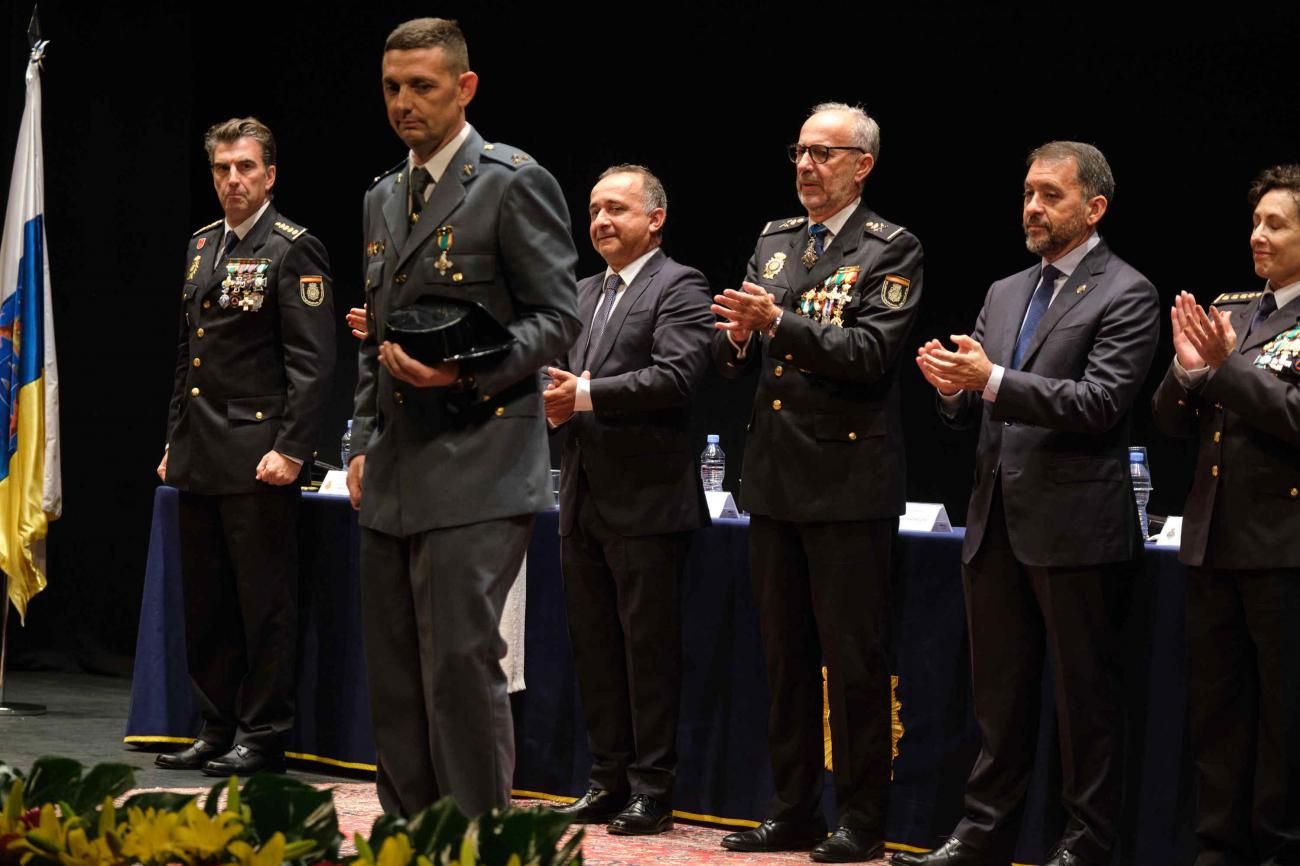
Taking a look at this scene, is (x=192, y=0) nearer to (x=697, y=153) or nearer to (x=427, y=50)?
(x=697, y=153)

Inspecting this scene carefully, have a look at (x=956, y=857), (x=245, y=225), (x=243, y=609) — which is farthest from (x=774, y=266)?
(x=243, y=609)

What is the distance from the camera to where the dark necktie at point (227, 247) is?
16.6 feet

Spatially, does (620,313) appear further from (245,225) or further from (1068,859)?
(1068,859)

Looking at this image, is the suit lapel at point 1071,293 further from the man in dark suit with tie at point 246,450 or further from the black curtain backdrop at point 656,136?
the man in dark suit with tie at point 246,450

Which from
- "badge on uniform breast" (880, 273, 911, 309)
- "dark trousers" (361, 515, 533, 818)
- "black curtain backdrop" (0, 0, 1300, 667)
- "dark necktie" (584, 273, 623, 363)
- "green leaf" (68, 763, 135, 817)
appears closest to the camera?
"green leaf" (68, 763, 135, 817)

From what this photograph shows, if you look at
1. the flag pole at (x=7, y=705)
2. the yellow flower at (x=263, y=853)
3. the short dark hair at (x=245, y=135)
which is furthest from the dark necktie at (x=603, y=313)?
the yellow flower at (x=263, y=853)

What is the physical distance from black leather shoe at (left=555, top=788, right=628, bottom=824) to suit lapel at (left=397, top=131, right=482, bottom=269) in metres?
1.84

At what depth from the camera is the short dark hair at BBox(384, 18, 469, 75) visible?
288 centimetres

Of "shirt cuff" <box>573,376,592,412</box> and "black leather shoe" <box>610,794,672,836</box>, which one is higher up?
"shirt cuff" <box>573,376,592,412</box>

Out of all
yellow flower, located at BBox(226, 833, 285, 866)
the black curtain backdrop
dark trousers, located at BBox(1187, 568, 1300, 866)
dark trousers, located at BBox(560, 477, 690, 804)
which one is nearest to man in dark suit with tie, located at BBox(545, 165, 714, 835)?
dark trousers, located at BBox(560, 477, 690, 804)

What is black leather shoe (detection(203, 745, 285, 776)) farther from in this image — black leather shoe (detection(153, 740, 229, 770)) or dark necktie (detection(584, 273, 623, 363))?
dark necktie (detection(584, 273, 623, 363))

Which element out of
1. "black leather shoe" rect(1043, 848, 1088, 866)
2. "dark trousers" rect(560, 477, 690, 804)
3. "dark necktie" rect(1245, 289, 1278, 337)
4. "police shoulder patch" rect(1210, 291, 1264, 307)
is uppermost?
"police shoulder patch" rect(1210, 291, 1264, 307)

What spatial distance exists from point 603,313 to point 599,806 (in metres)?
1.27

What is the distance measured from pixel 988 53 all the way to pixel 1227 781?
9.62ft
